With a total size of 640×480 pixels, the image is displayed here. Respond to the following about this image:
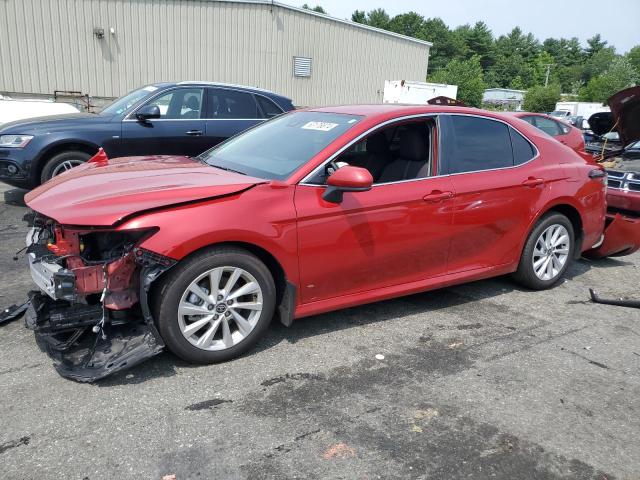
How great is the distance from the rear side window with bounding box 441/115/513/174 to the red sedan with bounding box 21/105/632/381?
0.04 feet

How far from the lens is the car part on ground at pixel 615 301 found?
4777mm

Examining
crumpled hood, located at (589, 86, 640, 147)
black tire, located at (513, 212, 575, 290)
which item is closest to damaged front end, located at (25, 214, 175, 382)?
black tire, located at (513, 212, 575, 290)

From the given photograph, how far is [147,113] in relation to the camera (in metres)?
7.22

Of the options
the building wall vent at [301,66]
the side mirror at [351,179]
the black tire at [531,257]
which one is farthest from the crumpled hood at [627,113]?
the building wall vent at [301,66]

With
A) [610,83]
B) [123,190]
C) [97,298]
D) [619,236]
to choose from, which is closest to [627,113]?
[619,236]

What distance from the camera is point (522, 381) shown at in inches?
134

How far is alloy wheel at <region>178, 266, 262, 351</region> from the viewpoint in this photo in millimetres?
3223

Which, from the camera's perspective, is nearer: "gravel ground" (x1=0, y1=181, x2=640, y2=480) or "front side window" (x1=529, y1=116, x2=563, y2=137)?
"gravel ground" (x1=0, y1=181, x2=640, y2=480)

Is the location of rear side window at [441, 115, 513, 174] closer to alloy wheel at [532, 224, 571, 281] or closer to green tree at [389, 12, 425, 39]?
alloy wheel at [532, 224, 571, 281]

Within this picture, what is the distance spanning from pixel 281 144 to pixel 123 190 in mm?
1314

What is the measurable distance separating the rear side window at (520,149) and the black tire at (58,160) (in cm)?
537

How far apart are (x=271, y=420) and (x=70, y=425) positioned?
39.2 inches

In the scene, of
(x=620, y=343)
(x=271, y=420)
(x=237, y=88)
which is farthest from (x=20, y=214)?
(x=620, y=343)

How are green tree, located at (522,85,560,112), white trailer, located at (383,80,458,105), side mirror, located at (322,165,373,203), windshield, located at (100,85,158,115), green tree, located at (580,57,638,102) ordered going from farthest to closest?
green tree, located at (580,57,638,102) < green tree, located at (522,85,560,112) < white trailer, located at (383,80,458,105) < windshield, located at (100,85,158,115) < side mirror, located at (322,165,373,203)
